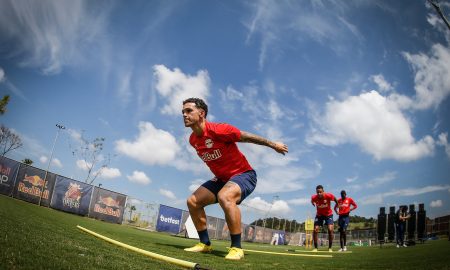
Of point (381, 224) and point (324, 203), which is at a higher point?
point (324, 203)

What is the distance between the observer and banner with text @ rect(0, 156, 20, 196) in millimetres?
19281

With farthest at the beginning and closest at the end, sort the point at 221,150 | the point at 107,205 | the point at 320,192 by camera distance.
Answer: the point at 107,205, the point at 320,192, the point at 221,150

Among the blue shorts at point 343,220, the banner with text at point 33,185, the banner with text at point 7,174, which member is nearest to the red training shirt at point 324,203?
the blue shorts at point 343,220

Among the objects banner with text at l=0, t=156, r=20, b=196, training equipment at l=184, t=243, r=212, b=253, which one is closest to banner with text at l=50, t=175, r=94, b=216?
banner with text at l=0, t=156, r=20, b=196

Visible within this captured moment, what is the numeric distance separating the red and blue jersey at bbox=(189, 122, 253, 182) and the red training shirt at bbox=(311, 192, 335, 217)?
672 cm

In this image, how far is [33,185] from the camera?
2048cm

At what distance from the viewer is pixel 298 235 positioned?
42688 mm

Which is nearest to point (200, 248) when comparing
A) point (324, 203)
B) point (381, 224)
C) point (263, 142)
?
point (263, 142)

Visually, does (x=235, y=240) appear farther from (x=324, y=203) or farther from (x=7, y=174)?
(x=7, y=174)

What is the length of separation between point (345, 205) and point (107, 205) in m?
18.7

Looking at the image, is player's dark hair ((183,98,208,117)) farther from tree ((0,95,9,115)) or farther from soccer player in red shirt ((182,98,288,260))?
tree ((0,95,9,115))

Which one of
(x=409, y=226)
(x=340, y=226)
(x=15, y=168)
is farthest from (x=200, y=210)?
(x=15, y=168)

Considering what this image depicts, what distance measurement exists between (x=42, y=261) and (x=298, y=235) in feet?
147

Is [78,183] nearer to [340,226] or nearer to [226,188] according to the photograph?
[340,226]
